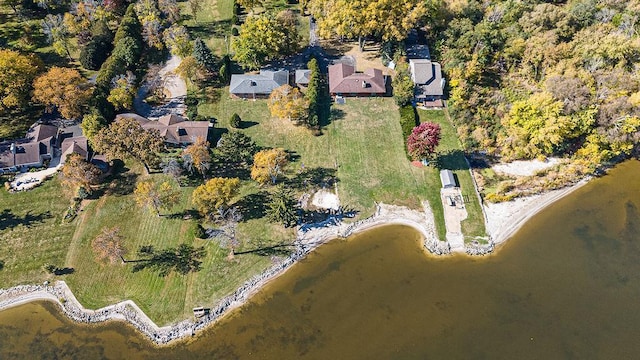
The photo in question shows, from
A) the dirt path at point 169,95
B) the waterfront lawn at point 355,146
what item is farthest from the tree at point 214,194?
the dirt path at point 169,95

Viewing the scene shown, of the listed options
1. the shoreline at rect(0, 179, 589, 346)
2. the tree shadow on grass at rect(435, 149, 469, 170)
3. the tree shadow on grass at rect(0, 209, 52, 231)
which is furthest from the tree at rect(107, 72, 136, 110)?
the tree shadow on grass at rect(435, 149, 469, 170)

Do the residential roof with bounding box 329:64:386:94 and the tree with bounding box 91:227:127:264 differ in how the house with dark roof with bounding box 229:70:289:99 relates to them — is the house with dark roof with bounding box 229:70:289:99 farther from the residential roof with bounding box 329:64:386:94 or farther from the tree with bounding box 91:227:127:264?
the tree with bounding box 91:227:127:264

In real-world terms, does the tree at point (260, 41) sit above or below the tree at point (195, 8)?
below

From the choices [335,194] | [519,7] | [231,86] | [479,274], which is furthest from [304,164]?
[519,7]

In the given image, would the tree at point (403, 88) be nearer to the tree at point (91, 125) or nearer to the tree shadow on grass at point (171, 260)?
the tree shadow on grass at point (171, 260)

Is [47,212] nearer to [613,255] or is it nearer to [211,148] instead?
[211,148]

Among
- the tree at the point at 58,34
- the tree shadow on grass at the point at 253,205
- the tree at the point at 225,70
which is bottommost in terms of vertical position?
the tree shadow on grass at the point at 253,205

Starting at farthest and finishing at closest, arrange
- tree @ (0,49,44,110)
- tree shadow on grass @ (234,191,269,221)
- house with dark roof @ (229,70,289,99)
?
house with dark roof @ (229,70,289,99) < tree @ (0,49,44,110) < tree shadow on grass @ (234,191,269,221)
